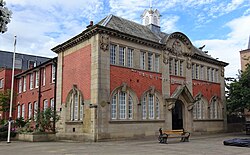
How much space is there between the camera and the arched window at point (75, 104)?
964 inches

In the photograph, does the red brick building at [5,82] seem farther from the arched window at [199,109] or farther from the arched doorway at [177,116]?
the arched window at [199,109]

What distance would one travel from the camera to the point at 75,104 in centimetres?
2538

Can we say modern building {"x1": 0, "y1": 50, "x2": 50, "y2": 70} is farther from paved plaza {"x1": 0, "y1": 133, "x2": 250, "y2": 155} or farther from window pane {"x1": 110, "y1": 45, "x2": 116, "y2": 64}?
paved plaza {"x1": 0, "y1": 133, "x2": 250, "y2": 155}

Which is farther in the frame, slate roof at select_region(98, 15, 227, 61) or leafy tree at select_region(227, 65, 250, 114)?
leafy tree at select_region(227, 65, 250, 114)

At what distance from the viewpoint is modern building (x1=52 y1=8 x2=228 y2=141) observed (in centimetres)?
2297

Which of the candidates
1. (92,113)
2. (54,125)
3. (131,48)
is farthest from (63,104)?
(131,48)

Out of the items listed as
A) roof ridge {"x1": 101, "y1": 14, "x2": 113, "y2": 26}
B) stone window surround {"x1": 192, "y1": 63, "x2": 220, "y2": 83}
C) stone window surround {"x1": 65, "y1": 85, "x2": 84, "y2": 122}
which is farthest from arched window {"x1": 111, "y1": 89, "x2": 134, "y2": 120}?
stone window surround {"x1": 192, "y1": 63, "x2": 220, "y2": 83}

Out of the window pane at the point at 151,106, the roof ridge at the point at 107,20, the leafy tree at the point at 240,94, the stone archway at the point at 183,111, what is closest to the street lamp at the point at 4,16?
the roof ridge at the point at 107,20

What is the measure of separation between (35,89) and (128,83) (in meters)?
14.7

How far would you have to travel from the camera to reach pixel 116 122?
75.7 ft

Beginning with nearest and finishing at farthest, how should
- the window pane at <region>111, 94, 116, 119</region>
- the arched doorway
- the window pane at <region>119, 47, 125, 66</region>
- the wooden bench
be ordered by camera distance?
1. the wooden bench
2. the window pane at <region>111, 94, 116, 119</region>
3. the window pane at <region>119, 47, 125, 66</region>
4. the arched doorway

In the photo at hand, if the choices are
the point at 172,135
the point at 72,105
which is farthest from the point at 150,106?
the point at 72,105

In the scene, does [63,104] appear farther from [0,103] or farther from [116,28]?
[0,103]

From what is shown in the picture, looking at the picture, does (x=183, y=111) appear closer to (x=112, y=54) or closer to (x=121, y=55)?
(x=121, y=55)
